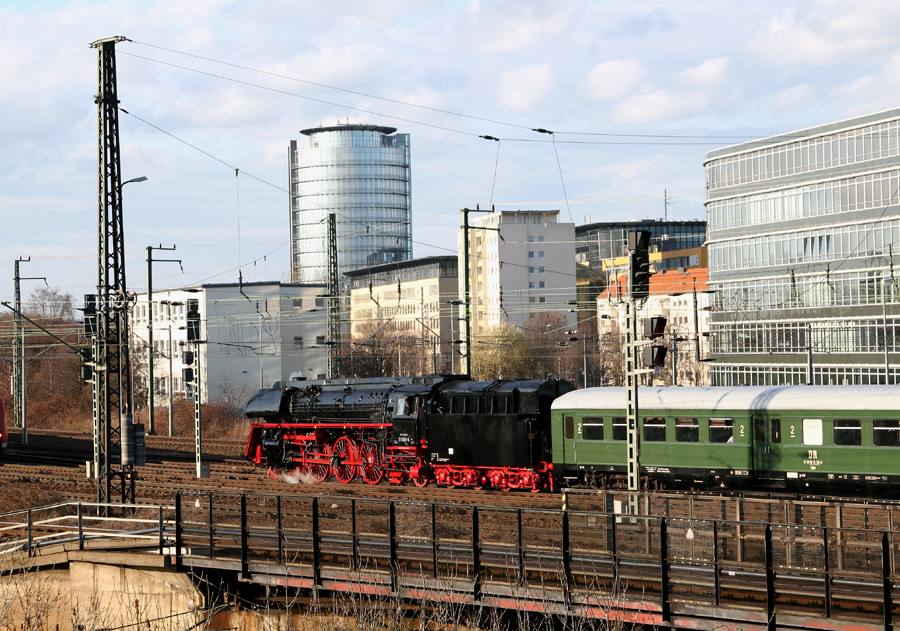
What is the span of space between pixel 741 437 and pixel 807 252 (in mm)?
41271

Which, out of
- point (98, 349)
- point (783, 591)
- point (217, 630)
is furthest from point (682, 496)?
point (98, 349)

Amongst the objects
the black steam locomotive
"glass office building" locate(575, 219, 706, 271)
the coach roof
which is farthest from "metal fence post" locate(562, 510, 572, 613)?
"glass office building" locate(575, 219, 706, 271)

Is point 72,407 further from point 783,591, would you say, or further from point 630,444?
point 783,591

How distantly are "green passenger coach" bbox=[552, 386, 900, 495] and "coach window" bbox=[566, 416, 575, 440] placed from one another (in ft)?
0.10

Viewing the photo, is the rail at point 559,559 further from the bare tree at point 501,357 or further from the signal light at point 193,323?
the bare tree at point 501,357

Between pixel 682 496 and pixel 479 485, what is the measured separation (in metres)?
14.7

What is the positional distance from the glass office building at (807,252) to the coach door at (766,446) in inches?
1271

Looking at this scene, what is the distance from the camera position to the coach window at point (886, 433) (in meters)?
22.7

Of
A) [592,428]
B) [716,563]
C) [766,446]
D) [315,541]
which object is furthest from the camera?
[592,428]

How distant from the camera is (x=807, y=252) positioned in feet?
205

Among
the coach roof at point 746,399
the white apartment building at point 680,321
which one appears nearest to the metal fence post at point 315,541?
the coach roof at point 746,399

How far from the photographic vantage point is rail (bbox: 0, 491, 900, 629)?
1288cm

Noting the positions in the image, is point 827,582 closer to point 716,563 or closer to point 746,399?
point 716,563

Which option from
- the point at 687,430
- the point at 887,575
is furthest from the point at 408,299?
the point at 887,575
